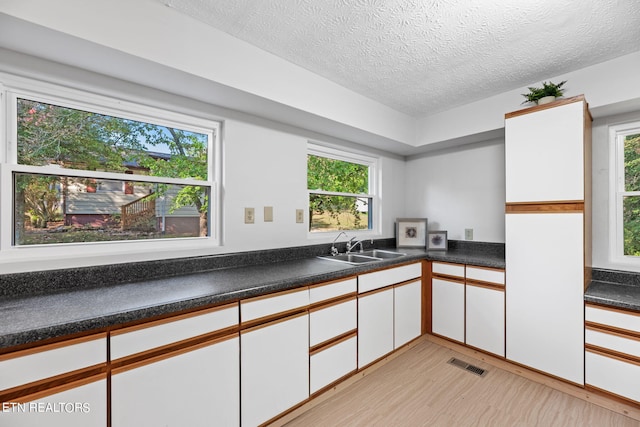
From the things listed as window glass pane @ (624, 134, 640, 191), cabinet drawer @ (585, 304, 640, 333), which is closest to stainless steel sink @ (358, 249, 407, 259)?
cabinet drawer @ (585, 304, 640, 333)

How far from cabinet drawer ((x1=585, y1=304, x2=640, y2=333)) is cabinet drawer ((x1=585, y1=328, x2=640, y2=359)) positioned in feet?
0.23

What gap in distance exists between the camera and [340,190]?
123 inches

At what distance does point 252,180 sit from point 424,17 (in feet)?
5.20

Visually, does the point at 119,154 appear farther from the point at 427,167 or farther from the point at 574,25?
the point at 427,167

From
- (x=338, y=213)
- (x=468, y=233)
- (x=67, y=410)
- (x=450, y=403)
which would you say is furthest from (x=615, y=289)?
(x=67, y=410)

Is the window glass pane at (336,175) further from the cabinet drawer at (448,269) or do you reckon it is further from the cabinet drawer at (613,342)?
the cabinet drawer at (613,342)

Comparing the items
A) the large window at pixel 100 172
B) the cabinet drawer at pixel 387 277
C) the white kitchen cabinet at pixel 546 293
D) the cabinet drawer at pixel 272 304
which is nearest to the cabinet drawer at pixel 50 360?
the cabinet drawer at pixel 272 304

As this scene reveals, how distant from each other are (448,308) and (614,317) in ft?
3.75

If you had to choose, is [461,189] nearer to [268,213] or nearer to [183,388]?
[268,213]

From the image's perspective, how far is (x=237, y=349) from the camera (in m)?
1.52

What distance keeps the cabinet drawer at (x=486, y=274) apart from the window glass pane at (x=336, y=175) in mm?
1462

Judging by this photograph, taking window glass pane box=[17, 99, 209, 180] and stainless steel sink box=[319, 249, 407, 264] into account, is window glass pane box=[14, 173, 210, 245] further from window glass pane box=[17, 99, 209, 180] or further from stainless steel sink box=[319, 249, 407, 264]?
stainless steel sink box=[319, 249, 407, 264]

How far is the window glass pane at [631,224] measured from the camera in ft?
7.27

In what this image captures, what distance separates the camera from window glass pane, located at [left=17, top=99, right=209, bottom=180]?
1.52 metres
